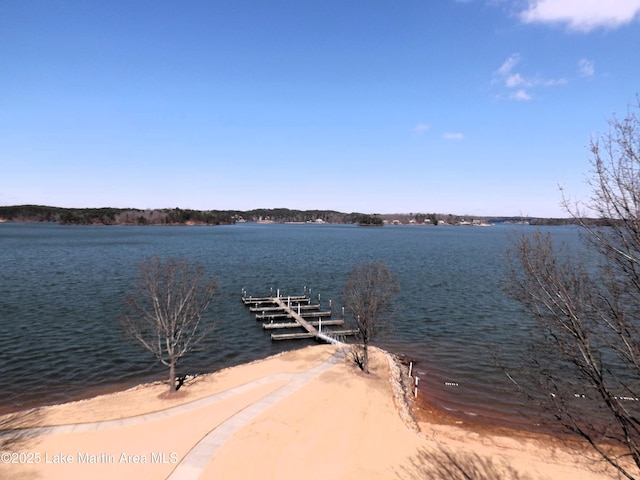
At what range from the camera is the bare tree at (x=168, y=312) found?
21047mm

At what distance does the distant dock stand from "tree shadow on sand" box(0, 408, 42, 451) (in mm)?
18851

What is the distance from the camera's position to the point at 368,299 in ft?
78.9

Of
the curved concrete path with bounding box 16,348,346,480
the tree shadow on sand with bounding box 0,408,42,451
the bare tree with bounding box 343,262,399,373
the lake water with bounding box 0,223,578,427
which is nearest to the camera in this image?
the curved concrete path with bounding box 16,348,346,480

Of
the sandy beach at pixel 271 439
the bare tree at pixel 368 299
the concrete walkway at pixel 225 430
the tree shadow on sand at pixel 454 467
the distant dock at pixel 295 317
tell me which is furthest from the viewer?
the distant dock at pixel 295 317

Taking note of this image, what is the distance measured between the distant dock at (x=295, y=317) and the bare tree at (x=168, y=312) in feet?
19.7

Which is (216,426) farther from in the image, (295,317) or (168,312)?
(295,317)

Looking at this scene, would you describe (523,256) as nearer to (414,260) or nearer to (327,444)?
(327,444)

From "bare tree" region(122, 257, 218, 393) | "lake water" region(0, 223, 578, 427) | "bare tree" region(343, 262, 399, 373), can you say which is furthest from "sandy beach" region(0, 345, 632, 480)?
"lake water" region(0, 223, 578, 427)

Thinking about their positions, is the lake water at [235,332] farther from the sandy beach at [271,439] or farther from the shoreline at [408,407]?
the sandy beach at [271,439]

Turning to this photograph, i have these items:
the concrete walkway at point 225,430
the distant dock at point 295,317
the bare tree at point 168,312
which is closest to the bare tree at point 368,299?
the concrete walkway at point 225,430

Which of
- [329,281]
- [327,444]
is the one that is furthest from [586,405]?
[329,281]

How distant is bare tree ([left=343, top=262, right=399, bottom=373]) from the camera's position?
76.4ft

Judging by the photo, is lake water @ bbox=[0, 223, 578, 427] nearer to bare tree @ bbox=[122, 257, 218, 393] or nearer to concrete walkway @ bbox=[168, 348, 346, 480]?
bare tree @ bbox=[122, 257, 218, 393]

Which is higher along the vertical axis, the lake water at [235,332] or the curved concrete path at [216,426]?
the curved concrete path at [216,426]
